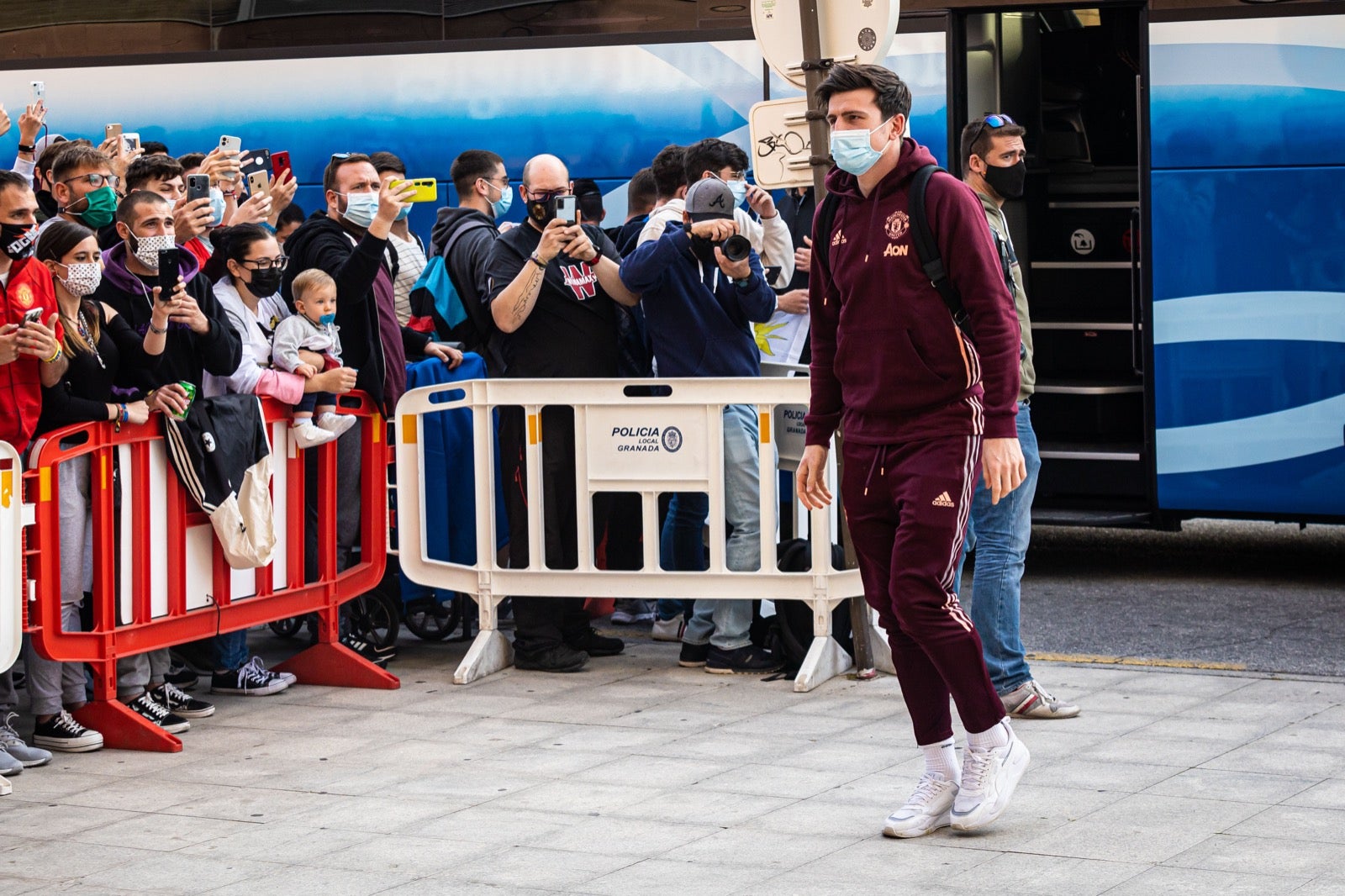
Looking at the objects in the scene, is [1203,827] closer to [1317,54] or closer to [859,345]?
[859,345]

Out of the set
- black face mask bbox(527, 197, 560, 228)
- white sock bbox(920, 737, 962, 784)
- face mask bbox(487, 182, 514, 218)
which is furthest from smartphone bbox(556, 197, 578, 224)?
white sock bbox(920, 737, 962, 784)

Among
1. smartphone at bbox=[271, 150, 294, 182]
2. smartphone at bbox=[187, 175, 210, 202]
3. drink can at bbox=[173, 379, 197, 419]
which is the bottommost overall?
drink can at bbox=[173, 379, 197, 419]

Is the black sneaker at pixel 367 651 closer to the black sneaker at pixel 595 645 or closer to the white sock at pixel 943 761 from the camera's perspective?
the black sneaker at pixel 595 645

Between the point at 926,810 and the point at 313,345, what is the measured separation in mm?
3498

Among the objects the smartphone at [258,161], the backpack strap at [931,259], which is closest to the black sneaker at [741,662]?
the backpack strap at [931,259]

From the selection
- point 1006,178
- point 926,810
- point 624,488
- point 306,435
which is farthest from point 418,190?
point 926,810

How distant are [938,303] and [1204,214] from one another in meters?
4.97

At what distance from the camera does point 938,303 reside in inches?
216

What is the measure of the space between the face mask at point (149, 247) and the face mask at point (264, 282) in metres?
0.59

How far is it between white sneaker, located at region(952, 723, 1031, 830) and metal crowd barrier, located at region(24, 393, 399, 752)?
2.90 metres

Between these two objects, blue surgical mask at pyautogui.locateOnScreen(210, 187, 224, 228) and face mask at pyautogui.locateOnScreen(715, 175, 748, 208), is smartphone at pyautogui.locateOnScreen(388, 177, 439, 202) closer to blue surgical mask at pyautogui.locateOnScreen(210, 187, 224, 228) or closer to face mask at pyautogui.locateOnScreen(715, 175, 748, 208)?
blue surgical mask at pyautogui.locateOnScreen(210, 187, 224, 228)

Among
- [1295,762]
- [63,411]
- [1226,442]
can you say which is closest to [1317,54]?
[1226,442]

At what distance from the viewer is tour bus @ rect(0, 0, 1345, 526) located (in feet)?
32.2

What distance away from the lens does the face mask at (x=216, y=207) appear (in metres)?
8.05
